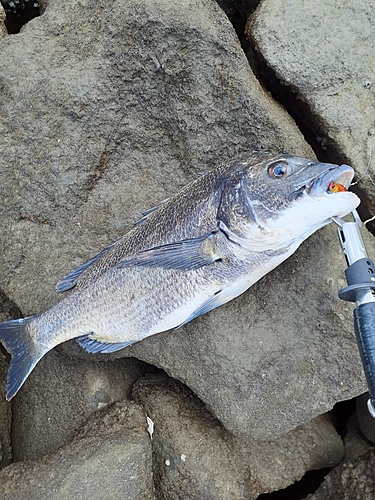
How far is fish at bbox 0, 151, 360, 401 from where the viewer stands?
238 cm

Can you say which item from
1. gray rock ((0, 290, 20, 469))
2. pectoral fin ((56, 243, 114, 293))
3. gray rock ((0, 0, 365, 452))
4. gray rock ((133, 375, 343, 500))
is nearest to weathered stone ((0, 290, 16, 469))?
gray rock ((0, 290, 20, 469))

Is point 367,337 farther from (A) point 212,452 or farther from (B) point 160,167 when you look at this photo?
(B) point 160,167

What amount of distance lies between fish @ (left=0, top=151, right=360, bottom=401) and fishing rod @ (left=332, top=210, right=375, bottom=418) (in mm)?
161

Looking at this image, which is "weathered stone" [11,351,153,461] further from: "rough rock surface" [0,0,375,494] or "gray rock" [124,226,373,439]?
"gray rock" [124,226,373,439]

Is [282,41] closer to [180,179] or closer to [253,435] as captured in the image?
[180,179]

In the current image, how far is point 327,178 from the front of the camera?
2258 millimetres

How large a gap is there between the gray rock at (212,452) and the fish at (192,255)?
0.61 metres

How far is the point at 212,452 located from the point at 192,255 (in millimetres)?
1441

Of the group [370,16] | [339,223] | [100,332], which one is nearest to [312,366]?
[339,223]

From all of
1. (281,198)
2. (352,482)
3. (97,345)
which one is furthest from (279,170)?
(352,482)

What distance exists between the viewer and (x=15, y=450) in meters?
3.32

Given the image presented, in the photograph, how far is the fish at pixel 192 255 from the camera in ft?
7.80

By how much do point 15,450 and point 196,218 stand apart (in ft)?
7.43

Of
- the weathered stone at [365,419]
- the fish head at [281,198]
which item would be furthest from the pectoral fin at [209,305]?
the weathered stone at [365,419]
